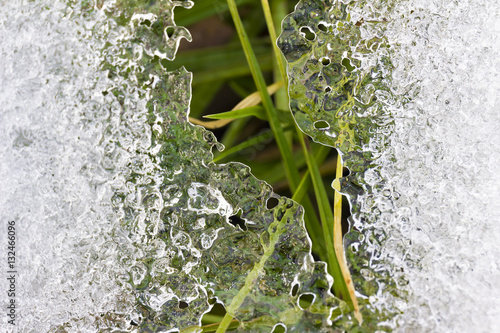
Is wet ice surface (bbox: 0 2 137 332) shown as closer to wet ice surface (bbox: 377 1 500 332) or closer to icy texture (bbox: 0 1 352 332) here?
icy texture (bbox: 0 1 352 332)

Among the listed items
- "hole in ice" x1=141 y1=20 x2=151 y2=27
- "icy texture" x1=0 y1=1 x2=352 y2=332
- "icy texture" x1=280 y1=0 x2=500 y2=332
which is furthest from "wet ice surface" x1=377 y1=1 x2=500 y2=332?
"hole in ice" x1=141 y1=20 x2=151 y2=27

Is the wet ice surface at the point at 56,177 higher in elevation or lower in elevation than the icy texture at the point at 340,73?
→ lower

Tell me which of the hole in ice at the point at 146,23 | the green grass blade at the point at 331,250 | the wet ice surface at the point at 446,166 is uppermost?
the hole in ice at the point at 146,23

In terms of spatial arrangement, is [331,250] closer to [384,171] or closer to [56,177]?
[384,171]

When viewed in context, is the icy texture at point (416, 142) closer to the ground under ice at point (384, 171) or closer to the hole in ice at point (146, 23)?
the ground under ice at point (384, 171)

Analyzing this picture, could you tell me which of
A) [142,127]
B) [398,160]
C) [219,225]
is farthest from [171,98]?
[398,160]

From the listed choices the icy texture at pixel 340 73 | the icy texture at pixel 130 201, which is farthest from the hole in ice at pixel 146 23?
the icy texture at pixel 340 73

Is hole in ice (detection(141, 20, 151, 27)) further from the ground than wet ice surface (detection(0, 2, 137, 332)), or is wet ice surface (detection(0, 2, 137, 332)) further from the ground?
hole in ice (detection(141, 20, 151, 27))
